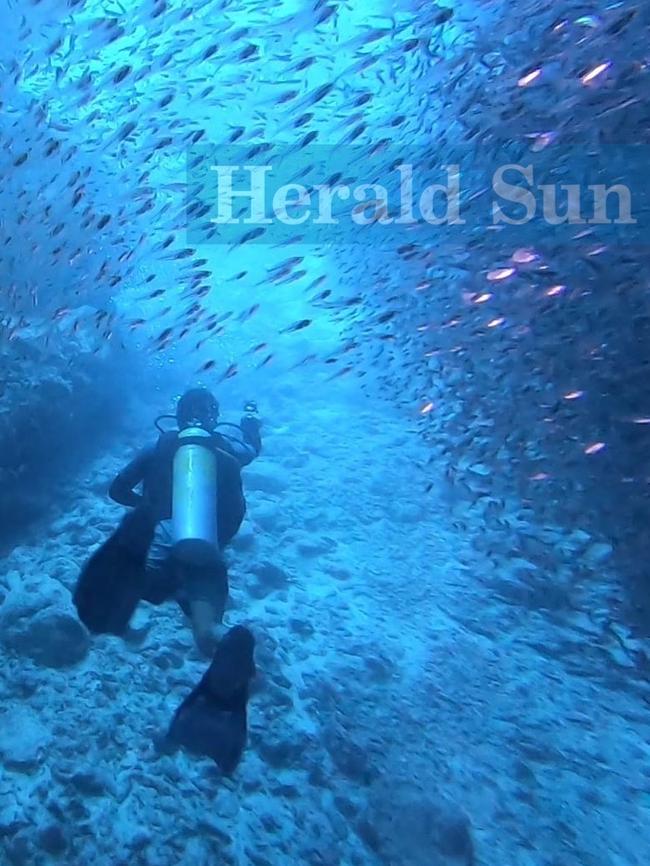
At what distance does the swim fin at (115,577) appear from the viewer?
13.0ft

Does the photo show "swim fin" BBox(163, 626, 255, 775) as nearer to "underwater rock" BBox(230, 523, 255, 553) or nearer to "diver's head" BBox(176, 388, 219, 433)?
"diver's head" BBox(176, 388, 219, 433)

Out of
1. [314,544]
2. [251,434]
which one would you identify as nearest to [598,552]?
[314,544]

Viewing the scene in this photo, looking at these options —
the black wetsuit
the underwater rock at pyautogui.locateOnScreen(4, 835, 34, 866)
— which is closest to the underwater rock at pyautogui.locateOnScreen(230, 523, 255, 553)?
the black wetsuit

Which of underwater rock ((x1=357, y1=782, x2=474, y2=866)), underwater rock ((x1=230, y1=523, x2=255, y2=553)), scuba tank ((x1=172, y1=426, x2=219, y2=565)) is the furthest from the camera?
underwater rock ((x1=230, y1=523, x2=255, y2=553))

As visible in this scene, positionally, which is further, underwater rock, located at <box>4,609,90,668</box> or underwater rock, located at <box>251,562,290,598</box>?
underwater rock, located at <box>251,562,290,598</box>

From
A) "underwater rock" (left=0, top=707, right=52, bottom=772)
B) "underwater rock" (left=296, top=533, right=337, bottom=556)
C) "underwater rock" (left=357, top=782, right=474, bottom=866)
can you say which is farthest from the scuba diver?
"underwater rock" (left=296, top=533, right=337, bottom=556)

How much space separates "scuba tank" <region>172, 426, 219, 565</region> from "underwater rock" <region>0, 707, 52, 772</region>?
2987 mm

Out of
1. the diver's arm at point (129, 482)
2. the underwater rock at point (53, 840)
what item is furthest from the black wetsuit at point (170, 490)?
the underwater rock at point (53, 840)

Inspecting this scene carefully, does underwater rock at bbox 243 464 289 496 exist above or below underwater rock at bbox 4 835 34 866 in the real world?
below

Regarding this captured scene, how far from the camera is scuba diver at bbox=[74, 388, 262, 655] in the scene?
4.01 m

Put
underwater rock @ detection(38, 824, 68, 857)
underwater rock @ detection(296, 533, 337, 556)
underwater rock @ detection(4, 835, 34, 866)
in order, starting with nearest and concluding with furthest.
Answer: underwater rock @ detection(4, 835, 34, 866), underwater rock @ detection(38, 824, 68, 857), underwater rock @ detection(296, 533, 337, 556)

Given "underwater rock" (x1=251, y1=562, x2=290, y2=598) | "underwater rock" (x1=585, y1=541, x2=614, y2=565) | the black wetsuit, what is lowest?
"underwater rock" (x1=251, y1=562, x2=290, y2=598)

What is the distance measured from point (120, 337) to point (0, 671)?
806 cm

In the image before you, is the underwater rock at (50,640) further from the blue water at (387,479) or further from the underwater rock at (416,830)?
the underwater rock at (416,830)
